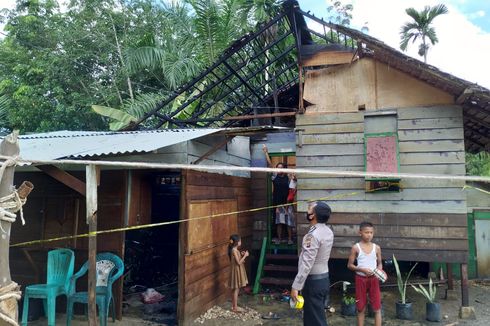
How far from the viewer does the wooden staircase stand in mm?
7668

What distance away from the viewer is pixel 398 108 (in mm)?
6430

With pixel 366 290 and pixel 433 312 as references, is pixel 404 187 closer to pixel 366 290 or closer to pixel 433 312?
pixel 433 312

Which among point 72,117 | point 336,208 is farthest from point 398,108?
point 72,117

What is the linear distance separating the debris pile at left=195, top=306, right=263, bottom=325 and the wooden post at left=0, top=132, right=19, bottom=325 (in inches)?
152

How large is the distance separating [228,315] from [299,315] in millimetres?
1209

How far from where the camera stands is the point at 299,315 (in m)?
6.27

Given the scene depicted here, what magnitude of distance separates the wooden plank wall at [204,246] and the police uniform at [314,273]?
87.7 inches

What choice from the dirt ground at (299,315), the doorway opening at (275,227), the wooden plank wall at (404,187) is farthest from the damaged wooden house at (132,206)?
the wooden plank wall at (404,187)

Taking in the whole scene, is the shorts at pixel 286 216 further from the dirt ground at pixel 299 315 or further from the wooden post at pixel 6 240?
the wooden post at pixel 6 240

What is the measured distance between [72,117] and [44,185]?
324 inches

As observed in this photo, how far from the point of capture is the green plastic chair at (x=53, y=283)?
16.6 ft

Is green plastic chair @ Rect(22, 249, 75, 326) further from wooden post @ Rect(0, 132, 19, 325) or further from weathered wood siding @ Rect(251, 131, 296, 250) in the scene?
weathered wood siding @ Rect(251, 131, 296, 250)

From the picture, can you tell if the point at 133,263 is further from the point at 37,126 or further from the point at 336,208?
the point at 37,126

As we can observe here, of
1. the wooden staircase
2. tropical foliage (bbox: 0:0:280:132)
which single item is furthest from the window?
tropical foliage (bbox: 0:0:280:132)
